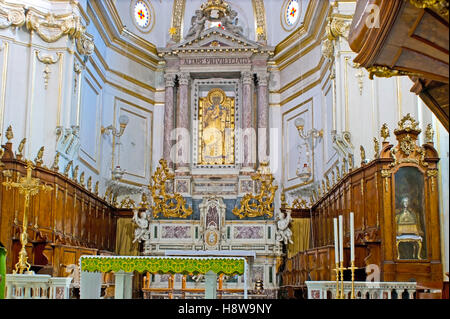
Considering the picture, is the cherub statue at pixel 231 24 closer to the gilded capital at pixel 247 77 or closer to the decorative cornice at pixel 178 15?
the gilded capital at pixel 247 77

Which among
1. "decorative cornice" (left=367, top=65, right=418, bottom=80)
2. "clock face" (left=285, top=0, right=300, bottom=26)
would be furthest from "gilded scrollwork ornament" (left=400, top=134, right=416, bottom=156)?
"clock face" (left=285, top=0, right=300, bottom=26)

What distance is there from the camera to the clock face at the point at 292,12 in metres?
19.9

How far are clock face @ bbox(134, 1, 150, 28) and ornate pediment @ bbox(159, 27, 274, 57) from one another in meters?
1.58

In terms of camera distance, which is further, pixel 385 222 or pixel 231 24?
pixel 231 24

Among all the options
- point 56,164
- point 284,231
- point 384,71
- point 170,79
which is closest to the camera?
point 384,71

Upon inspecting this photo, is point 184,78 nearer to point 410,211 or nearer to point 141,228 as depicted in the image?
point 141,228

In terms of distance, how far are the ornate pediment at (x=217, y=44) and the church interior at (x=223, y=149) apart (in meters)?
0.05

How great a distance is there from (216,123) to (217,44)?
103 inches

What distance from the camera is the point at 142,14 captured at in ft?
68.5

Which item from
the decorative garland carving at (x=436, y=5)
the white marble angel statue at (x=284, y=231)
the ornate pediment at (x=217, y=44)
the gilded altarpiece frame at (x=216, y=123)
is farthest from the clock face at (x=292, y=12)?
the decorative garland carving at (x=436, y=5)

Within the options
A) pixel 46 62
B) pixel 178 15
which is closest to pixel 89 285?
pixel 46 62

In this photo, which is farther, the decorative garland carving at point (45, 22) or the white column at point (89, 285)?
the decorative garland carving at point (45, 22)

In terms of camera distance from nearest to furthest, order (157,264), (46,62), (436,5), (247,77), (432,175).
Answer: (436,5), (157,264), (432,175), (46,62), (247,77)
